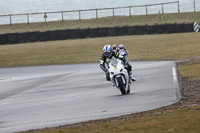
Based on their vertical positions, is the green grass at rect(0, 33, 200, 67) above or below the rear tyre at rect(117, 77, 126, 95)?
below

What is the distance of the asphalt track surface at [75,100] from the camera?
10.6 meters

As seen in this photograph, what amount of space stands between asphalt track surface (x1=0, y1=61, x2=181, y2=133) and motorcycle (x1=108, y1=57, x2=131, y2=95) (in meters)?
0.29

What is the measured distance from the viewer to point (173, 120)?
8.66 m

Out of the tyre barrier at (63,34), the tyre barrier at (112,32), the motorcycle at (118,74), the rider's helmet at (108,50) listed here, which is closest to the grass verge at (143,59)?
the tyre barrier at (112,32)

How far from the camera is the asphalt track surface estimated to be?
10.6 meters

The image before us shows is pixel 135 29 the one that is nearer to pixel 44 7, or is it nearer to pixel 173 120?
pixel 173 120

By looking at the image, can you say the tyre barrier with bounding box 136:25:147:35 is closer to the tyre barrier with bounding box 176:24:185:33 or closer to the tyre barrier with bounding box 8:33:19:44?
the tyre barrier with bounding box 176:24:185:33

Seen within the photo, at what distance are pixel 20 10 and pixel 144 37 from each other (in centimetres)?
5815

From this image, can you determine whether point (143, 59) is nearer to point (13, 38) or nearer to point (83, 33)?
point (83, 33)

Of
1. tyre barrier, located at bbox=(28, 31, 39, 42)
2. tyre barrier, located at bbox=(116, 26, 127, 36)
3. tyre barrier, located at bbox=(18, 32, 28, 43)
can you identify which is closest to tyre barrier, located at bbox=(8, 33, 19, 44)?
tyre barrier, located at bbox=(18, 32, 28, 43)

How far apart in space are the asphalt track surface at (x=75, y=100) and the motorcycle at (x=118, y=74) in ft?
Answer: 0.96

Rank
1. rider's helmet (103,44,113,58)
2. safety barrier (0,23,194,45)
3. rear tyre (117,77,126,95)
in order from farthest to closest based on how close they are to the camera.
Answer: safety barrier (0,23,194,45) → rider's helmet (103,44,113,58) → rear tyre (117,77,126,95)

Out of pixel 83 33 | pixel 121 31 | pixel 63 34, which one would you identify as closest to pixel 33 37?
pixel 63 34

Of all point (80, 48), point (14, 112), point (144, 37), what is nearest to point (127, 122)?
point (14, 112)
